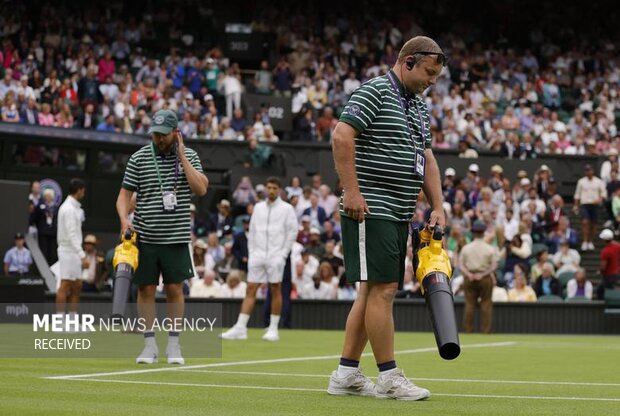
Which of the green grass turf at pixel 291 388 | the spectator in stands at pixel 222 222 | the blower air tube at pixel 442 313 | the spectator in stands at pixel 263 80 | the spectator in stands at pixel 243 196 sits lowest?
the green grass turf at pixel 291 388

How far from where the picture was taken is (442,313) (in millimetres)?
8086

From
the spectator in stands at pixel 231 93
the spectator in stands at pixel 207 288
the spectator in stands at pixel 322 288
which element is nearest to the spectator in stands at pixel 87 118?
the spectator in stands at pixel 231 93

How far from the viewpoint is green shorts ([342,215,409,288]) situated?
8.29 meters

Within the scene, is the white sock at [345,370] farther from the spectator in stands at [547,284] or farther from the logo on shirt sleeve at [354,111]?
the spectator in stands at [547,284]

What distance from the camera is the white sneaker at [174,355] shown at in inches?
439

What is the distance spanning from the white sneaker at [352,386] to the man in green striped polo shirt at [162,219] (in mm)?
2842

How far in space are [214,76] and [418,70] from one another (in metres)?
26.7

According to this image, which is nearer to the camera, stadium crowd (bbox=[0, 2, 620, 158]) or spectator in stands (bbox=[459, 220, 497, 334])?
spectator in stands (bbox=[459, 220, 497, 334])

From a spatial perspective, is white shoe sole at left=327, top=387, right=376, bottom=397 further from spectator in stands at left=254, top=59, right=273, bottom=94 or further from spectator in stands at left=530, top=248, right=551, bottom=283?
spectator in stands at left=254, top=59, right=273, bottom=94

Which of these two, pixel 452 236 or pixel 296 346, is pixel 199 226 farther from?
pixel 296 346

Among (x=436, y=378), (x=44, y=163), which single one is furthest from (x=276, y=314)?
(x=44, y=163)

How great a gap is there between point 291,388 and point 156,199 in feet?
9.01

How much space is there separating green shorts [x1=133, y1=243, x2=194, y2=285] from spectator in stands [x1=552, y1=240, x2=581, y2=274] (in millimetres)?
16362

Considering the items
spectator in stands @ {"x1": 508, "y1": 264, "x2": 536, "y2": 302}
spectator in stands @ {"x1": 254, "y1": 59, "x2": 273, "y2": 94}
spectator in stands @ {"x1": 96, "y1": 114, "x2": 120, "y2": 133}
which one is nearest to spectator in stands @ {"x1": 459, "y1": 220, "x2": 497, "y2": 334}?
spectator in stands @ {"x1": 508, "y1": 264, "x2": 536, "y2": 302}
